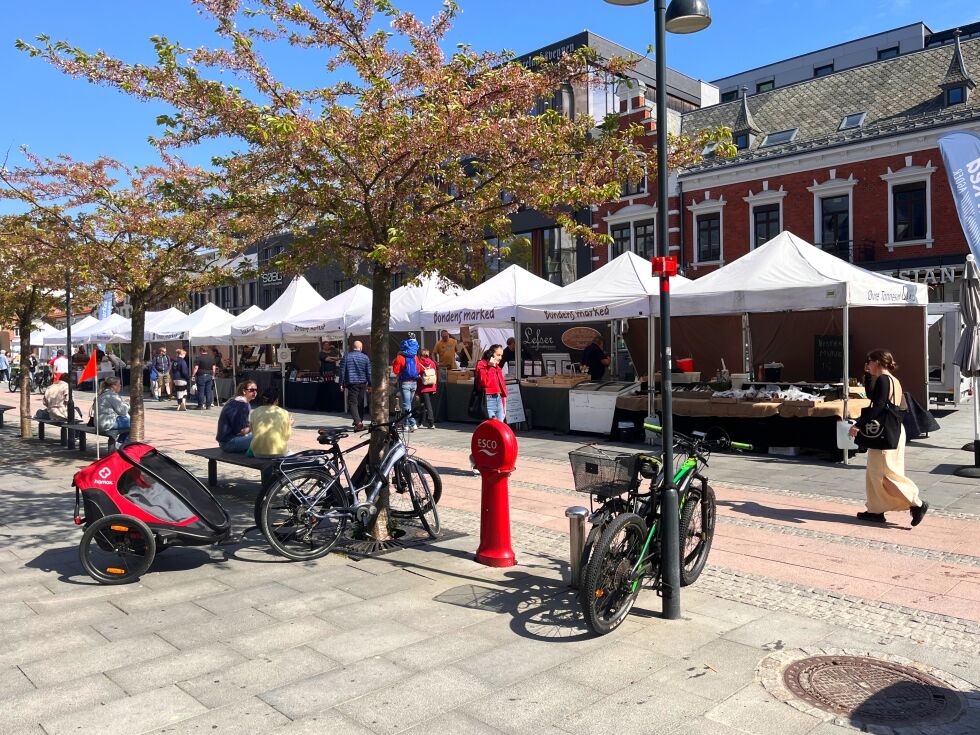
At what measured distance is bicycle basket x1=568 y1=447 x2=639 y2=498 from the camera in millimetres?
4980

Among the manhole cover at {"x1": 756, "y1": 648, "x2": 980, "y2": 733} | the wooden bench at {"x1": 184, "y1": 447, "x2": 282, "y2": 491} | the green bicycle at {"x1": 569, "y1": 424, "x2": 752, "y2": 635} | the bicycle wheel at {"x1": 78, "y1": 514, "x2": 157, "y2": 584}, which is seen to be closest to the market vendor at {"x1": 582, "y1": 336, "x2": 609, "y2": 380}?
the wooden bench at {"x1": 184, "y1": 447, "x2": 282, "y2": 491}

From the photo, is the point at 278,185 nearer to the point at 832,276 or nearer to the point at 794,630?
the point at 794,630

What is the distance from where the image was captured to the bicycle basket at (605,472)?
16.3 ft

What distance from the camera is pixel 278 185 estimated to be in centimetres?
702

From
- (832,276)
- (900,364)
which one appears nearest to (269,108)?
(832,276)

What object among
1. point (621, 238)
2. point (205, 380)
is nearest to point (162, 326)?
point (205, 380)

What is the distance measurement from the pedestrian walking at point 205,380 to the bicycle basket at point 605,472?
18548 mm

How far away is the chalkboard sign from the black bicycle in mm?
11944

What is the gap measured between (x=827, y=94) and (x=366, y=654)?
31453 millimetres

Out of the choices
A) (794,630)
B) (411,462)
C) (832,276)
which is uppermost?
(832,276)

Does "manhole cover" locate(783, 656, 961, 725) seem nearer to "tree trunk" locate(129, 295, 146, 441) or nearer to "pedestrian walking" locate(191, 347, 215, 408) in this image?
"tree trunk" locate(129, 295, 146, 441)

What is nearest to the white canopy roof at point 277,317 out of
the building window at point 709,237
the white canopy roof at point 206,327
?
the white canopy roof at point 206,327

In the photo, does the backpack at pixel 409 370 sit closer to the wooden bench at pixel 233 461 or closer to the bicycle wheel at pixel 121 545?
the wooden bench at pixel 233 461

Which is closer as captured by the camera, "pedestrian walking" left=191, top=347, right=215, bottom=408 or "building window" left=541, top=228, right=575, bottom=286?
"pedestrian walking" left=191, top=347, right=215, bottom=408
